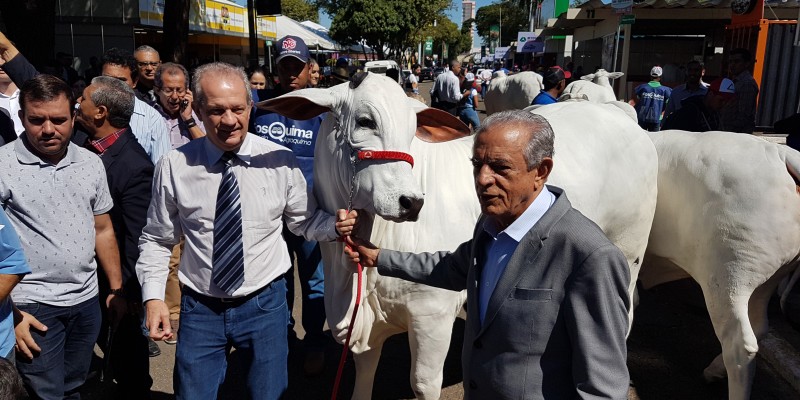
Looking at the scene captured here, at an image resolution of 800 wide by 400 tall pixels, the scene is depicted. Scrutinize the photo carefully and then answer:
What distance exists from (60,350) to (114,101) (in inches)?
55.4

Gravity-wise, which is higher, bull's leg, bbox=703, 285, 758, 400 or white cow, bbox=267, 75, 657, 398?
white cow, bbox=267, 75, 657, 398

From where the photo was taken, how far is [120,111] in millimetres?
3492

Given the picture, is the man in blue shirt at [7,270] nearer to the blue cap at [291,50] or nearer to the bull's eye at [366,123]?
the bull's eye at [366,123]

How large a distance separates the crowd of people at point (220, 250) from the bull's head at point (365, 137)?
13 centimetres

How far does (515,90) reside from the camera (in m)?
8.74

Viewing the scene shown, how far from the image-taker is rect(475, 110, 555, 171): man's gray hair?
1.83 m

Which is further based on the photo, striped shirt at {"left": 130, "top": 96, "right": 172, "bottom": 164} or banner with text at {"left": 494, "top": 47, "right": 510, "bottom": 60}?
banner with text at {"left": 494, "top": 47, "right": 510, "bottom": 60}

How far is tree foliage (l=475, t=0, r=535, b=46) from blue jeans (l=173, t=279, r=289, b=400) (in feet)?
218

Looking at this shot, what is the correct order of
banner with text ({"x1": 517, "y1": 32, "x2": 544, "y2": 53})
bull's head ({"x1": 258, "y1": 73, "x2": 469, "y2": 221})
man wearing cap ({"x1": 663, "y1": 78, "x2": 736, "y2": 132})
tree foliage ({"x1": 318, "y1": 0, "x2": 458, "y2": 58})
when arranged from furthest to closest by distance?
tree foliage ({"x1": 318, "y1": 0, "x2": 458, "y2": 58}) < banner with text ({"x1": 517, "y1": 32, "x2": 544, "y2": 53}) < man wearing cap ({"x1": 663, "y1": 78, "x2": 736, "y2": 132}) < bull's head ({"x1": 258, "y1": 73, "x2": 469, "y2": 221})

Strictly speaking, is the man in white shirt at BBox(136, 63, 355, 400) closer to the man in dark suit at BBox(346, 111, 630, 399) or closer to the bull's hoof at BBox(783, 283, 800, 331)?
A: the man in dark suit at BBox(346, 111, 630, 399)

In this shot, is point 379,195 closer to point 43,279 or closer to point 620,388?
point 620,388

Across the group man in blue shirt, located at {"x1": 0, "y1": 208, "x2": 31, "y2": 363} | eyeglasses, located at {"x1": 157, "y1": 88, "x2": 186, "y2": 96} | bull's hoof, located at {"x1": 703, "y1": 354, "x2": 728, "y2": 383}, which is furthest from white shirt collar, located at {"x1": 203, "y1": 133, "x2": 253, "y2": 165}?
bull's hoof, located at {"x1": 703, "y1": 354, "x2": 728, "y2": 383}

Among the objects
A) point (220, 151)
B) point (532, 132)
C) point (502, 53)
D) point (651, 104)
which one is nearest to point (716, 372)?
point (532, 132)

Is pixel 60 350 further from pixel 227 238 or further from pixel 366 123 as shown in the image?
pixel 366 123
